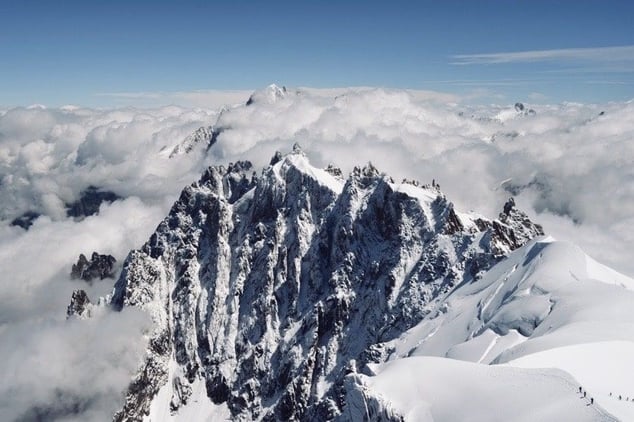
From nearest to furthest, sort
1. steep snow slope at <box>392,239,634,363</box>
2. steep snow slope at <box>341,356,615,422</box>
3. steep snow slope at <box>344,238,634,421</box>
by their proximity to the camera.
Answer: steep snow slope at <box>341,356,615,422</box> → steep snow slope at <box>344,238,634,421</box> → steep snow slope at <box>392,239,634,363</box>

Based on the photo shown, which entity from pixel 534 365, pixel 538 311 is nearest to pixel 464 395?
pixel 534 365

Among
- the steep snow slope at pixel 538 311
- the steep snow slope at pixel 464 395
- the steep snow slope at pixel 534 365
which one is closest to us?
the steep snow slope at pixel 464 395

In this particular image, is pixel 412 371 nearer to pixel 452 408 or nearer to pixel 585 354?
pixel 452 408

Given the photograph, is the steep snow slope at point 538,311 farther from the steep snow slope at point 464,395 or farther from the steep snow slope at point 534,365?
the steep snow slope at point 464,395

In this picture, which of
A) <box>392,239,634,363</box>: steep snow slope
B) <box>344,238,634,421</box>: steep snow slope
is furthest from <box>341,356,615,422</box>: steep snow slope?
<box>392,239,634,363</box>: steep snow slope

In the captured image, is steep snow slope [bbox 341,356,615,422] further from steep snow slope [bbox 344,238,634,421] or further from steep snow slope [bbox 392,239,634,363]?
steep snow slope [bbox 392,239,634,363]

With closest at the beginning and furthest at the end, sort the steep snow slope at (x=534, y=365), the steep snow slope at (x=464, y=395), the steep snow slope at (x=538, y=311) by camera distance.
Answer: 1. the steep snow slope at (x=464, y=395)
2. the steep snow slope at (x=534, y=365)
3. the steep snow slope at (x=538, y=311)

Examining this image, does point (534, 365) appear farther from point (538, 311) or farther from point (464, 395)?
point (538, 311)

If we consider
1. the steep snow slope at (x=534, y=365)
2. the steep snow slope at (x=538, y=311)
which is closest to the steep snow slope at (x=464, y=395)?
the steep snow slope at (x=534, y=365)

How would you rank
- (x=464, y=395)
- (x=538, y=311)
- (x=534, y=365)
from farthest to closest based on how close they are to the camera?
1. (x=538, y=311)
2. (x=534, y=365)
3. (x=464, y=395)

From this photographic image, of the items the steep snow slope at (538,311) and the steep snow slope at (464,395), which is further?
the steep snow slope at (538,311)

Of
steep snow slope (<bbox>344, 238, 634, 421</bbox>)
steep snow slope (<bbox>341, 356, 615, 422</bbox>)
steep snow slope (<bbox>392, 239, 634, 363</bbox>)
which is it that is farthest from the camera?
steep snow slope (<bbox>392, 239, 634, 363</bbox>)

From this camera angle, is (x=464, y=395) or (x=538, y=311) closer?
(x=464, y=395)
